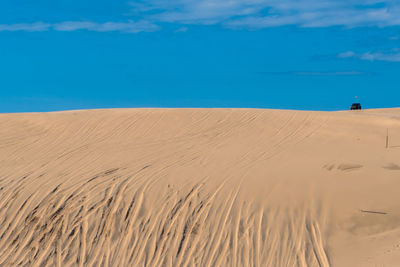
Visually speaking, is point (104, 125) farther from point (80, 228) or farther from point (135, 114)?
point (80, 228)

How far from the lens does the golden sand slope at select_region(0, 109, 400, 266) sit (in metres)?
10.2

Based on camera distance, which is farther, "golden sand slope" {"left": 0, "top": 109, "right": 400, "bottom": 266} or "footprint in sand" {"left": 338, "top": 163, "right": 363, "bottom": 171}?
"footprint in sand" {"left": 338, "top": 163, "right": 363, "bottom": 171}

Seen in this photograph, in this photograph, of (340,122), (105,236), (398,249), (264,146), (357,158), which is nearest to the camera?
(398,249)

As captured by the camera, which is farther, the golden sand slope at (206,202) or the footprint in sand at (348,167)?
the footprint in sand at (348,167)

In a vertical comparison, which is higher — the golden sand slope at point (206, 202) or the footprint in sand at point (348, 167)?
the footprint in sand at point (348, 167)

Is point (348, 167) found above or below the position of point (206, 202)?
above

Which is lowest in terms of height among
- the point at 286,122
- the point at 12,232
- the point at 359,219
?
the point at 12,232

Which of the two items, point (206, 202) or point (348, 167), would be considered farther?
point (348, 167)

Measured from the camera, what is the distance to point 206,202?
11180 millimetres

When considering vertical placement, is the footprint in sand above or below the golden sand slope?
above

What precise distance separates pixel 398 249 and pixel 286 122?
303 inches

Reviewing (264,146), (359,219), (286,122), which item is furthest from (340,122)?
(359,219)

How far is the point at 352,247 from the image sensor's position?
1012 cm

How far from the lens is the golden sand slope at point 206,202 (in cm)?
1017
